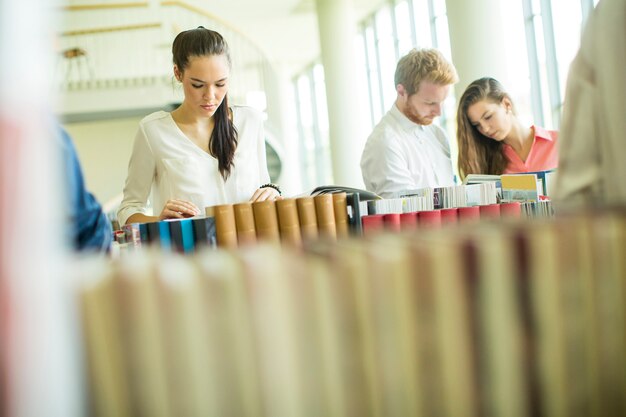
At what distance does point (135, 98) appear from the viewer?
39.4ft

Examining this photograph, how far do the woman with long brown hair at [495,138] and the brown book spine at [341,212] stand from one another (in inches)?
65.0

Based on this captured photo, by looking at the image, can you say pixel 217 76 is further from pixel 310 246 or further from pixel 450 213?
pixel 310 246

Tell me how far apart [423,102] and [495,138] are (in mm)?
448

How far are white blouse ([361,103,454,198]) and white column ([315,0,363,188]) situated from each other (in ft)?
24.2

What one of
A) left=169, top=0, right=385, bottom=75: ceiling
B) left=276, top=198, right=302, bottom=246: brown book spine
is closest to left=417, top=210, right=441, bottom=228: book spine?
left=276, top=198, right=302, bottom=246: brown book spine

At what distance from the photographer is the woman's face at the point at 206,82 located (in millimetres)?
2525

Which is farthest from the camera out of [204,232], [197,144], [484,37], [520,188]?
[484,37]

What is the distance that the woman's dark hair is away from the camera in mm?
2539

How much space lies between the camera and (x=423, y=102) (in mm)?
3137

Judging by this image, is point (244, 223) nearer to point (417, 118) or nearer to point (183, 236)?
point (183, 236)

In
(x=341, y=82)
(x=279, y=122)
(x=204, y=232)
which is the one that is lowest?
(x=204, y=232)

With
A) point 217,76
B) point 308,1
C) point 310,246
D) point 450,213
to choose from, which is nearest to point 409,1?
point 308,1

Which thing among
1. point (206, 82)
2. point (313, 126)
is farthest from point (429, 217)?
point (313, 126)

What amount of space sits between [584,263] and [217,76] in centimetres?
201
